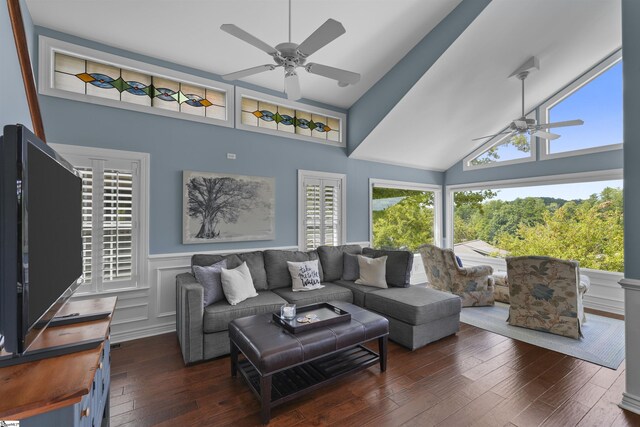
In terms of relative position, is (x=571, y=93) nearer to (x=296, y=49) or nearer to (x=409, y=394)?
(x=296, y=49)

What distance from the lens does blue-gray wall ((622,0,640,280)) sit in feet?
7.06

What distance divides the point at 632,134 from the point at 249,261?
12.4ft

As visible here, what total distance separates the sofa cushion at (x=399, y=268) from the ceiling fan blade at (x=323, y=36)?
9.18 feet

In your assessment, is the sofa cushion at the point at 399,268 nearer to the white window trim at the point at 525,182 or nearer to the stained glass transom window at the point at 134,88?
the stained glass transom window at the point at 134,88

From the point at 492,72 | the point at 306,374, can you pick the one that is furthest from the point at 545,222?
the point at 306,374

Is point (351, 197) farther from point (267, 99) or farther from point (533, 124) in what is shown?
point (533, 124)

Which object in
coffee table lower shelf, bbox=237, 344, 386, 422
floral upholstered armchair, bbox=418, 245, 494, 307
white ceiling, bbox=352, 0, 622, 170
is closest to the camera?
coffee table lower shelf, bbox=237, 344, 386, 422

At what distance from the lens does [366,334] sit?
248 cm

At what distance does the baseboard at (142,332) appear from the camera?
3.23 meters

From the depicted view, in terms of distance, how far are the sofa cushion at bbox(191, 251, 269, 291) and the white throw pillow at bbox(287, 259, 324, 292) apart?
1.18 ft

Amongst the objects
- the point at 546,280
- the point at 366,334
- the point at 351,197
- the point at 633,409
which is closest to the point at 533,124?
the point at 546,280

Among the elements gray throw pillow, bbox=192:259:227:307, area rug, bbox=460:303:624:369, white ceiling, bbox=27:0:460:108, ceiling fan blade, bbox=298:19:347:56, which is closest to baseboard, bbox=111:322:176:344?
gray throw pillow, bbox=192:259:227:307

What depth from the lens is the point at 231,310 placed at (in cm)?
285

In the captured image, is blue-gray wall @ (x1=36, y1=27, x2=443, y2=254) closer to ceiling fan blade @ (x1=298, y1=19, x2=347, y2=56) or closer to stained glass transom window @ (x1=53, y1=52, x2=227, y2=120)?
stained glass transom window @ (x1=53, y1=52, x2=227, y2=120)
